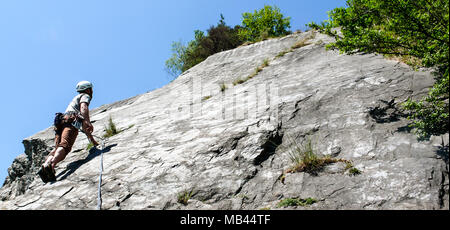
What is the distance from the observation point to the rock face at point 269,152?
3498mm

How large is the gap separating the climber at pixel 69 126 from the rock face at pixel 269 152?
1.00 feet

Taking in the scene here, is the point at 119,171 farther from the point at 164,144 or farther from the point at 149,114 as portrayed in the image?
the point at 149,114

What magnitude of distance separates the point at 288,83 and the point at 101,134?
202 inches

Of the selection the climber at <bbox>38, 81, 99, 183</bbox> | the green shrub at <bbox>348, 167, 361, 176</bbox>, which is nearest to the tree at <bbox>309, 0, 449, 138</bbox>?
the green shrub at <bbox>348, 167, 361, 176</bbox>

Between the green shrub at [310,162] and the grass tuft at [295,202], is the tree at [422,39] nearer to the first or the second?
the green shrub at [310,162]

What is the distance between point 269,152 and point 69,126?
4057mm

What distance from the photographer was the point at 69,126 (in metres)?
5.98

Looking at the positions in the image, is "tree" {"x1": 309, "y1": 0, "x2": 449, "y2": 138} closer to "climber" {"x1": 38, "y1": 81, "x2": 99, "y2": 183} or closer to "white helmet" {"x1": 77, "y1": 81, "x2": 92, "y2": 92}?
"climber" {"x1": 38, "y1": 81, "x2": 99, "y2": 183}

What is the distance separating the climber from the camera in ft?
17.6

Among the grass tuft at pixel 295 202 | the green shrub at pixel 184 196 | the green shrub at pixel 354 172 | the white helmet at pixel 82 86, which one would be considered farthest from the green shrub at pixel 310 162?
the white helmet at pixel 82 86

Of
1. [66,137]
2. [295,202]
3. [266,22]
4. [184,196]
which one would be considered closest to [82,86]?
[66,137]

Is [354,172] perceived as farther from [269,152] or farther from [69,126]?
[69,126]

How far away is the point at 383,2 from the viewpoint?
414cm
